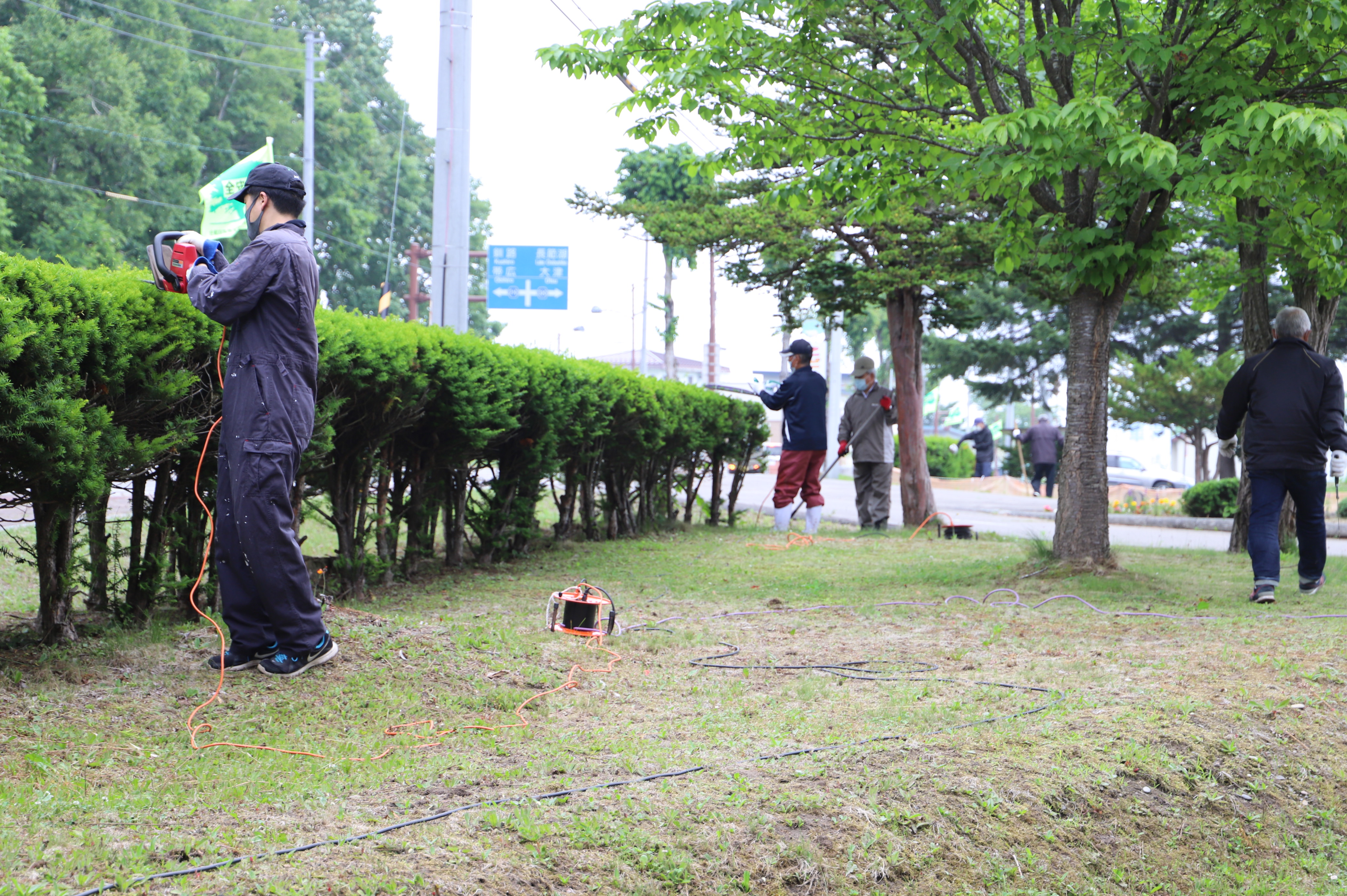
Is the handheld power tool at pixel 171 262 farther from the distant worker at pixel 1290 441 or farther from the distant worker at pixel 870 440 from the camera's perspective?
the distant worker at pixel 870 440

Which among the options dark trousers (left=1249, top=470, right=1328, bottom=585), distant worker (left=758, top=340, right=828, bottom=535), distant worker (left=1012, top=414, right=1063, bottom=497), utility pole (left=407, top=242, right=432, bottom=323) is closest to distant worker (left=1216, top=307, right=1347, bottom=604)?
dark trousers (left=1249, top=470, right=1328, bottom=585)

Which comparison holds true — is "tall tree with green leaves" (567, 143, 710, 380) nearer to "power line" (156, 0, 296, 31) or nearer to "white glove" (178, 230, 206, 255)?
"white glove" (178, 230, 206, 255)

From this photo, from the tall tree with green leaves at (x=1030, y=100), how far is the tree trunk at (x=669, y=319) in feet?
106

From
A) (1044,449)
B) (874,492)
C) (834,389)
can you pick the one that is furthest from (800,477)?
(834,389)

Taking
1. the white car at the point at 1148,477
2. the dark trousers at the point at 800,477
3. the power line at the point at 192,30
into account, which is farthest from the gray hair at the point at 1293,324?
the power line at the point at 192,30

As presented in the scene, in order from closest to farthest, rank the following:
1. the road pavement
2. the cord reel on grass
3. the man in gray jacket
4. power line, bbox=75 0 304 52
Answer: the man in gray jacket
the cord reel on grass
the road pavement
power line, bbox=75 0 304 52

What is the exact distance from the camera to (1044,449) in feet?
78.7

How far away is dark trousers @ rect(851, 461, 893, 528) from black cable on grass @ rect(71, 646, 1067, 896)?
7.75 metres

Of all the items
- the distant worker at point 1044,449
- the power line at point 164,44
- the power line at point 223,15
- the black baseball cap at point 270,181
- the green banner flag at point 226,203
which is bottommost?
the distant worker at point 1044,449

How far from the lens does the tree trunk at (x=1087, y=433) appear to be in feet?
25.3

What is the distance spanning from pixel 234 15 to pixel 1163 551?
40.4m

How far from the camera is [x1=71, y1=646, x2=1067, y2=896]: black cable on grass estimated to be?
8.32ft

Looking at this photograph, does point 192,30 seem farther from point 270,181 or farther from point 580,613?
point 580,613

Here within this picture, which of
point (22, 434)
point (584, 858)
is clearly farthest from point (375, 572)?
point (584, 858)
